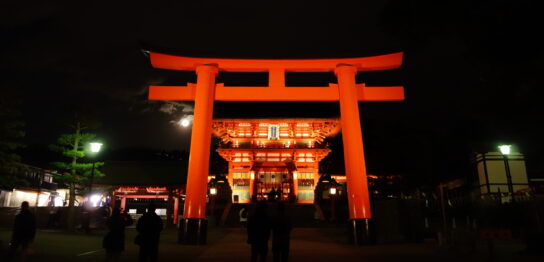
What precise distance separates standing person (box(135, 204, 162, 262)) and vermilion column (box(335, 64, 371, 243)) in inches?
266

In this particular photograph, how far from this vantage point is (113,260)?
615 centimetres

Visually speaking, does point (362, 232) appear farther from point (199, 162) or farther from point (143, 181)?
point (143, 181)

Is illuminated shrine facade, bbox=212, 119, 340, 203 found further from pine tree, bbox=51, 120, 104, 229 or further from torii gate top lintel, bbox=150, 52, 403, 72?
torii gate top lintel, bbox=150, 52, 403, 72

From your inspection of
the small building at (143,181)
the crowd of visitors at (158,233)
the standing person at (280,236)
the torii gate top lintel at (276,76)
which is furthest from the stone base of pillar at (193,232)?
the small building at (143,181)

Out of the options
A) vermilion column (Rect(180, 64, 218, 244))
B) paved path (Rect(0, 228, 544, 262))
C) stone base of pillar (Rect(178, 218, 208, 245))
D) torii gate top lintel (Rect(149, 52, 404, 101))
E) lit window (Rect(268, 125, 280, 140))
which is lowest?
paved path (Rect(0, 228, 544, 262))

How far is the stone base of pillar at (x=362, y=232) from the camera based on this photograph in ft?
34.2

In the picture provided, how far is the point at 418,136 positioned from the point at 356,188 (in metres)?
11.8

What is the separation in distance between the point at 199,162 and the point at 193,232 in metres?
2.30

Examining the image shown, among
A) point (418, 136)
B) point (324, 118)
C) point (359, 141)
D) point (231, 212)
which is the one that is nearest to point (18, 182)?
point (231, 212)

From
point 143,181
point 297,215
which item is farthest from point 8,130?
point 297,215

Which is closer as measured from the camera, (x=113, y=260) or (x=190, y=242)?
(x=113, y=260)

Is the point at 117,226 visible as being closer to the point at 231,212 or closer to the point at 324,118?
the point at 231,212

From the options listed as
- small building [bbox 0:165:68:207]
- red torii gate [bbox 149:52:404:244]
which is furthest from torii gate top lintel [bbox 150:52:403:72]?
small building [bbox 0:165:68:207]

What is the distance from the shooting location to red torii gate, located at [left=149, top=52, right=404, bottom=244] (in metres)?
10.9
